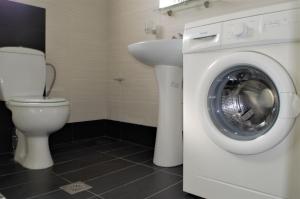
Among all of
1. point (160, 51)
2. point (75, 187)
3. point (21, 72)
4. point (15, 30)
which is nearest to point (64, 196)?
point (75, 187)

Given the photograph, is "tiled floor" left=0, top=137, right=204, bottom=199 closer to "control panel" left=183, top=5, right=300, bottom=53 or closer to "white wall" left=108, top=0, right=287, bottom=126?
"white wall" left=108, top=0, right=287, bottom=126

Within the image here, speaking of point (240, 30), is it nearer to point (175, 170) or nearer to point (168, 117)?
point (168, 117)

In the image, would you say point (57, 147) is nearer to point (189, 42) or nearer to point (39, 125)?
point (39, 125)

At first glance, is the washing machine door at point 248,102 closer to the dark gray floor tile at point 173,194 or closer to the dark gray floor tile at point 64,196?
the dark gray floor tile at point 173,194

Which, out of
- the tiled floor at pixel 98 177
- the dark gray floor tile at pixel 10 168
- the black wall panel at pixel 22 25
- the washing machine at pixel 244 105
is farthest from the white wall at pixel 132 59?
the dark gray floor tile at pixel 10 168

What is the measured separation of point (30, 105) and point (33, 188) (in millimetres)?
507

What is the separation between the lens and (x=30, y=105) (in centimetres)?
153

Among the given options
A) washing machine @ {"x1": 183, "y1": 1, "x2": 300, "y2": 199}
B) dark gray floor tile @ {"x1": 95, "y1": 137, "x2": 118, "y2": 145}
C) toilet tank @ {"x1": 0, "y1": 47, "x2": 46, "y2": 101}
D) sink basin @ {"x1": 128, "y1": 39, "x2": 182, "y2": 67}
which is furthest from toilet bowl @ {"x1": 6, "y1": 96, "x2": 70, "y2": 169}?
washing machine @ {"x1": 183, "y1": 1, "x2": 300, "y2": 199}

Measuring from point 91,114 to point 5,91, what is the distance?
94cm

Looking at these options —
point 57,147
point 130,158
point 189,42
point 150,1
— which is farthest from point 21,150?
point 150,1

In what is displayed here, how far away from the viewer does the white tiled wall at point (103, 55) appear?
Result: 88.2 inches

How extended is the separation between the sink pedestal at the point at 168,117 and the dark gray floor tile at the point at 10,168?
3.10 feet

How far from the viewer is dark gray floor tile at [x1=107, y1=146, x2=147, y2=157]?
2.01m

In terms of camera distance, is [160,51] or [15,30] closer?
[160,51]
